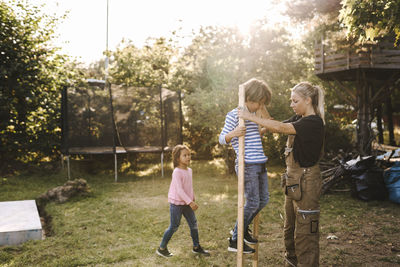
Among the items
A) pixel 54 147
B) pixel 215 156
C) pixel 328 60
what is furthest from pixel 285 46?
pixel 54 147

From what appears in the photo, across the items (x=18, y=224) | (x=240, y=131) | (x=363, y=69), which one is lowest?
(x=18, y=224)

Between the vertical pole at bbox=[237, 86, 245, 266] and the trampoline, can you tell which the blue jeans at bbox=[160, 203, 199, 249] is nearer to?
the vertical pole at bbox=[237, 86, 245, 266]

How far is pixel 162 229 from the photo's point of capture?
17.8 ft

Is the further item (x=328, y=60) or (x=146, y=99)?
(x=328, y=60)

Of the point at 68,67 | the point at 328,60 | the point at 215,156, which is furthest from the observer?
the point at 215,156

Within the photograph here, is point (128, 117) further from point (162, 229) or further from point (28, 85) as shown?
point (162, 229)

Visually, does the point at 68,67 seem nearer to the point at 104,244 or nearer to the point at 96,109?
the point at 96,109

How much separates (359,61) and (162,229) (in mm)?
9097

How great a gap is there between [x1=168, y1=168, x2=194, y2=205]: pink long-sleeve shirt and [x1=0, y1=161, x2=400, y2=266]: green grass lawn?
76cm

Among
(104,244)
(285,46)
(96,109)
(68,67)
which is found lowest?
(104,244)

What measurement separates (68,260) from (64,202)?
125 inches

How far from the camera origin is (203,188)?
8648mm

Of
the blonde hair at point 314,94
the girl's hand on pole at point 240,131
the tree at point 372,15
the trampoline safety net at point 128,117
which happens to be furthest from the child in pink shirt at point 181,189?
the trampoline safety net at point 128,117

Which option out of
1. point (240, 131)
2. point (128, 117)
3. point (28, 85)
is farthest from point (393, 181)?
point (28, 85)
